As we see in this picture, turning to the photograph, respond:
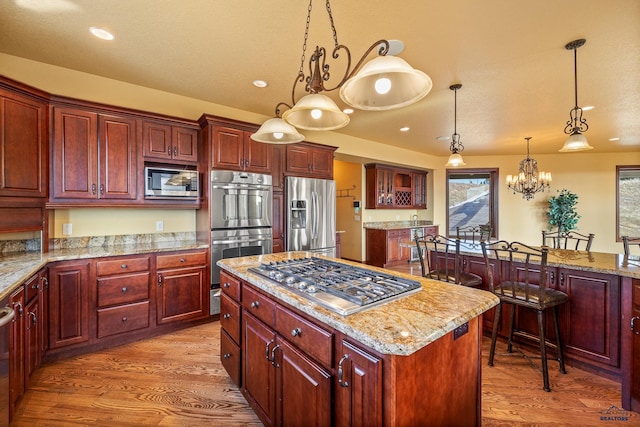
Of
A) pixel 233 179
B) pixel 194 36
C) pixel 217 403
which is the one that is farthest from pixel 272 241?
pixel 194 36

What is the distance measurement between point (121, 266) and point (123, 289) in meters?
0.23

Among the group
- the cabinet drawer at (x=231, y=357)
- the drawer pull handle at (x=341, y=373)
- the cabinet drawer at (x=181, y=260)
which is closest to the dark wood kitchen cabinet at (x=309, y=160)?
the cabinet drawer at (x=181, y=260)

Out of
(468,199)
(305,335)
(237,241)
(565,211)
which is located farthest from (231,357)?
(565,211)

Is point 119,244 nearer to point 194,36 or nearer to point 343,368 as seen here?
point 194,36

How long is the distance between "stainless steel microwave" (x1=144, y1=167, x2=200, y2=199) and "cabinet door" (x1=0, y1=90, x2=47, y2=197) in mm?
815

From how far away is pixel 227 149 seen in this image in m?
3.29

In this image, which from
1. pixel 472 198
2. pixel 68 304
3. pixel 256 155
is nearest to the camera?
pixel 68 304

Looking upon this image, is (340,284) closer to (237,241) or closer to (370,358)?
(370,358)

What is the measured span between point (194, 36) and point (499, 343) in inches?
155

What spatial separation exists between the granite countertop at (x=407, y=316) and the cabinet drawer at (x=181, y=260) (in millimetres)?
1883

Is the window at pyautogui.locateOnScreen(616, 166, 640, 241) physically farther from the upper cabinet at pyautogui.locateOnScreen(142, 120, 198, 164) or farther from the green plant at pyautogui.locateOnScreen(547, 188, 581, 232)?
the upper cabinet at pyautogui.locateOnScreen(142, 120, 198, 164)

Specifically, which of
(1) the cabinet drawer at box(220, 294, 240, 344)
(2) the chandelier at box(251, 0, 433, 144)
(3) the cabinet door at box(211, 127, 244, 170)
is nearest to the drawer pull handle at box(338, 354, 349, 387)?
(1) the cabinet drawer at box(220, 294, 240, 344)

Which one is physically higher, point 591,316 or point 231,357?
point 591,316

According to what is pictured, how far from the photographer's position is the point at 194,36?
229cm
